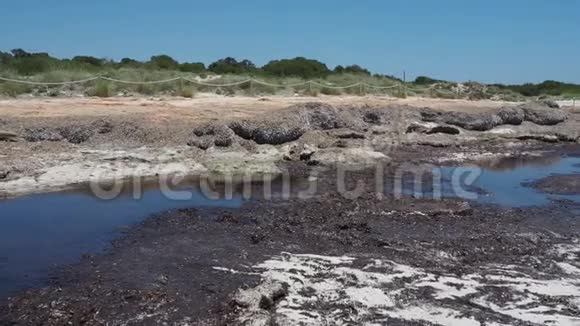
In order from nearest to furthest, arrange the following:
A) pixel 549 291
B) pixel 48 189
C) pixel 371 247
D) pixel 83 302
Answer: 1. pixel 83 302
2. pixel 549 291
3. pixel 371 247
4. pixel 48 189

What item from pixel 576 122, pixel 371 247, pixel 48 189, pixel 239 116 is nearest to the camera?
pixel 371 247

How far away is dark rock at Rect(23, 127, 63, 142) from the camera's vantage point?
1273 cm

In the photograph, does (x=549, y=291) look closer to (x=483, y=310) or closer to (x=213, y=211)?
(x=483, y=310)

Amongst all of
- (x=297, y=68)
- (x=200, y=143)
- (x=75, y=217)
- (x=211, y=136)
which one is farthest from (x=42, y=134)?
(x=297, y=68)

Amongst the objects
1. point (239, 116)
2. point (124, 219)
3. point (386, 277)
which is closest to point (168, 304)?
point (386, 277)

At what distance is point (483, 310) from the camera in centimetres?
552

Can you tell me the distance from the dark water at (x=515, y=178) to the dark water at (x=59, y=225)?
15.5 feet

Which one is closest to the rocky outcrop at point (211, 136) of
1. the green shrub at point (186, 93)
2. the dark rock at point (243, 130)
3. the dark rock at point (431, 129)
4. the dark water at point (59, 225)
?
the dark rock at point (243, 130)

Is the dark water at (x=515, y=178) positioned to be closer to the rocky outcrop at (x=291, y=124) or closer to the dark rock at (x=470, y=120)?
the dark rock at (x=470, y=120)

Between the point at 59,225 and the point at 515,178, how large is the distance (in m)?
9.72

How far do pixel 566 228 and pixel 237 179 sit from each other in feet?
19.0

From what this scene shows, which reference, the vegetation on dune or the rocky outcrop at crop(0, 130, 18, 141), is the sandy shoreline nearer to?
the rocky outcrop at crop(0, 130, 18, 141)

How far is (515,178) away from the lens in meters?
13.6

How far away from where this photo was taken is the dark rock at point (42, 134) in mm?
12734
